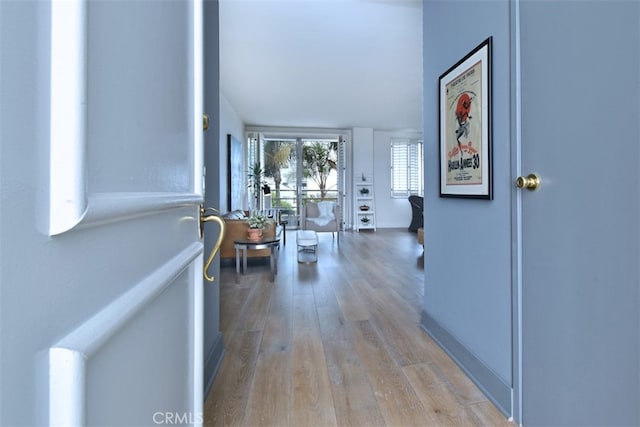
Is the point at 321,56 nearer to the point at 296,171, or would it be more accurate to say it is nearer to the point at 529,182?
the point at 529,182

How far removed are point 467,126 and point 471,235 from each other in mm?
567

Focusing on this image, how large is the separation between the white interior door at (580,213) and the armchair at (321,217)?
4.43 meters

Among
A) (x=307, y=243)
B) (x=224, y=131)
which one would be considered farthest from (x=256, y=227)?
(x=224, y=131)

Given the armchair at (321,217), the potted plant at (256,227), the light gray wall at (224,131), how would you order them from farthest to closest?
the armchair at (321,217) < the light gray wall at (224,131) < the potted plant at (256,227)

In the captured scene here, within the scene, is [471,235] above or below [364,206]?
below

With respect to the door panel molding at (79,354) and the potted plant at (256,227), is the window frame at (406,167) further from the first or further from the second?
the door panel molding at (79,354)

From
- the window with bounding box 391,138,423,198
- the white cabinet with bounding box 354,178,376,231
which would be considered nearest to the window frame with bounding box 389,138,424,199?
the window with bounding box 391,138,423,198

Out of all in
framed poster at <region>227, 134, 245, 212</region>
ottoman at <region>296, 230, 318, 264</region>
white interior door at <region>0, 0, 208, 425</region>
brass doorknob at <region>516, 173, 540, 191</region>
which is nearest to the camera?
white interior door at <region>0, 0, 208, 425</region>

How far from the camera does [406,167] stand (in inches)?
310

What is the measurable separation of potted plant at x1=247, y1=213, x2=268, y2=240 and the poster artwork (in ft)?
7.42

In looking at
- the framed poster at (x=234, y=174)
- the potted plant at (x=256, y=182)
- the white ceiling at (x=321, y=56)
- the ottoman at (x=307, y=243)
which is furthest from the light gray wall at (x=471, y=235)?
the potted plant at (x=256, y=182)

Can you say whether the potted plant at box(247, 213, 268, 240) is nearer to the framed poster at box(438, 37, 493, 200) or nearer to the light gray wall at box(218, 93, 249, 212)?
the light gray wall at box(218, 93, 249, 212)

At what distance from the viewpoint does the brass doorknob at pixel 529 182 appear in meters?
1.08

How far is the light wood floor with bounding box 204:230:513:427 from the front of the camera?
4.13 feet
